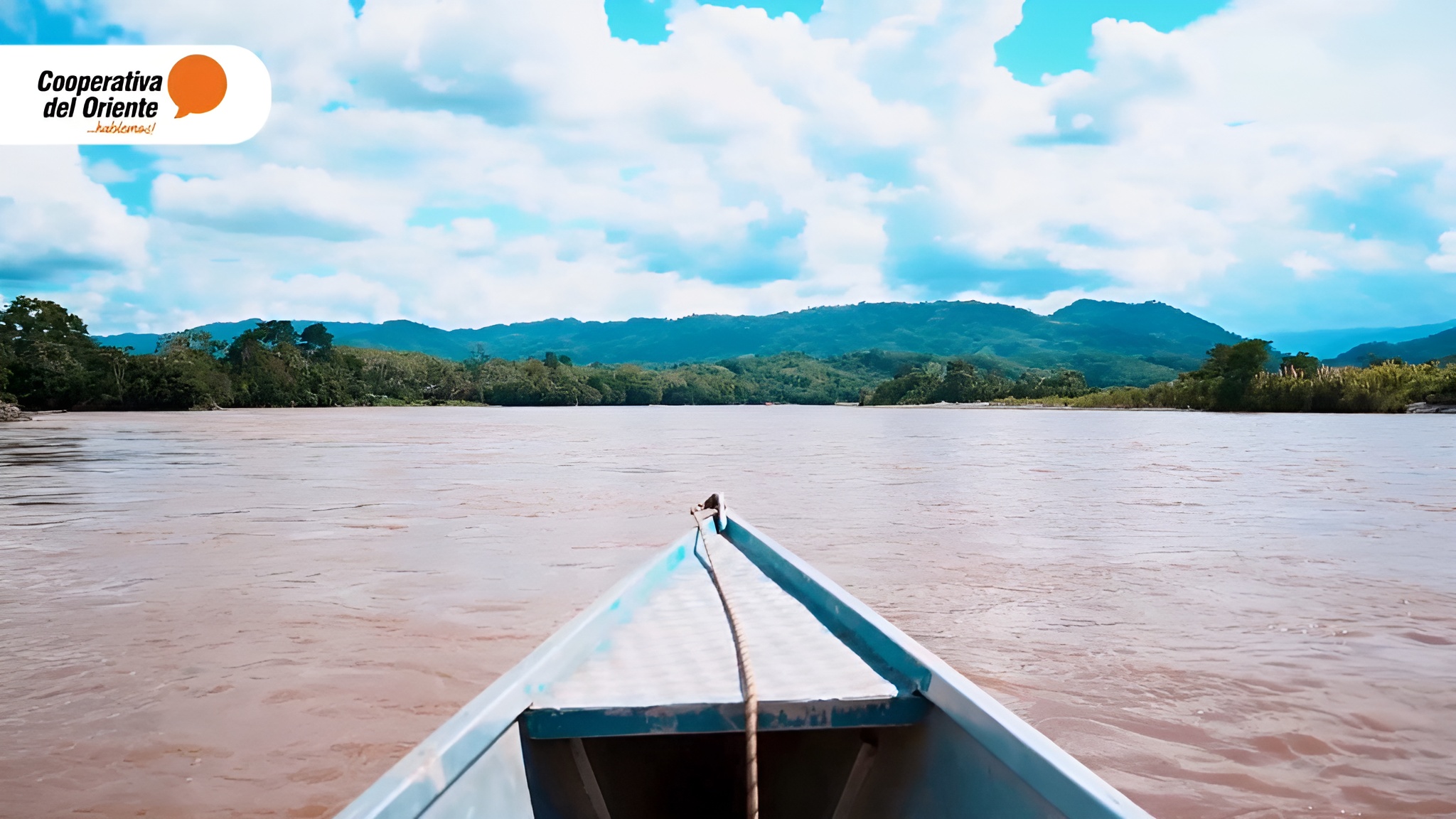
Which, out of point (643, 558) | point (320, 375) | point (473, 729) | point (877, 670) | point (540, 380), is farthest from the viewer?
point (540, 380)

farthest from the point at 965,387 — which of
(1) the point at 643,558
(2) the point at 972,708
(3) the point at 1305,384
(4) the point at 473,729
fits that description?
(4) the point at 473,729

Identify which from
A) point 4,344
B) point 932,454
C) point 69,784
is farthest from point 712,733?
point 4,344

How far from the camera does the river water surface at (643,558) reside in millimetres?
3043

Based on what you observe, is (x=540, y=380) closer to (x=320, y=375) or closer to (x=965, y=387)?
(x=320, y=375)

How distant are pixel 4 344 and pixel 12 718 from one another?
181ft

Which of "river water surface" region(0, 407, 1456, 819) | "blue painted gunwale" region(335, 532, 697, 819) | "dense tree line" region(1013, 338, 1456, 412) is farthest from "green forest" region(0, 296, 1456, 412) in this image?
"blue painted gunwale" region(335, 532, 697, 819)

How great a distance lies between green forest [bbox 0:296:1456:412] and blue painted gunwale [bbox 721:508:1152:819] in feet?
128

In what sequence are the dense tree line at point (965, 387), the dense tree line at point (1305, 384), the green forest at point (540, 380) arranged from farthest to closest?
the dense tree line at point (965, 387) < the green forest at point (540, 380) < the dense tree line at point (1305, 384)

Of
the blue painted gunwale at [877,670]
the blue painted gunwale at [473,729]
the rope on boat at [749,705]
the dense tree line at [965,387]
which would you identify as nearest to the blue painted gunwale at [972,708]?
the blue painted gunwale at [877,670]

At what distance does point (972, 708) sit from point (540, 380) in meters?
95.0

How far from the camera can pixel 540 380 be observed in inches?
3720

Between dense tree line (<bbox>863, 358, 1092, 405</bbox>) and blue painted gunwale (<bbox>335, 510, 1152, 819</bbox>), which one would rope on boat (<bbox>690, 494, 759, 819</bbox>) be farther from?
dense tree line (<bbox>863, 358, 1092, 405</bbox>)

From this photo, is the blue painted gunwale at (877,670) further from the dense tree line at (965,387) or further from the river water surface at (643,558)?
the dense tree line at (965,387)

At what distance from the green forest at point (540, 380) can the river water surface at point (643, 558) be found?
1033 inches
